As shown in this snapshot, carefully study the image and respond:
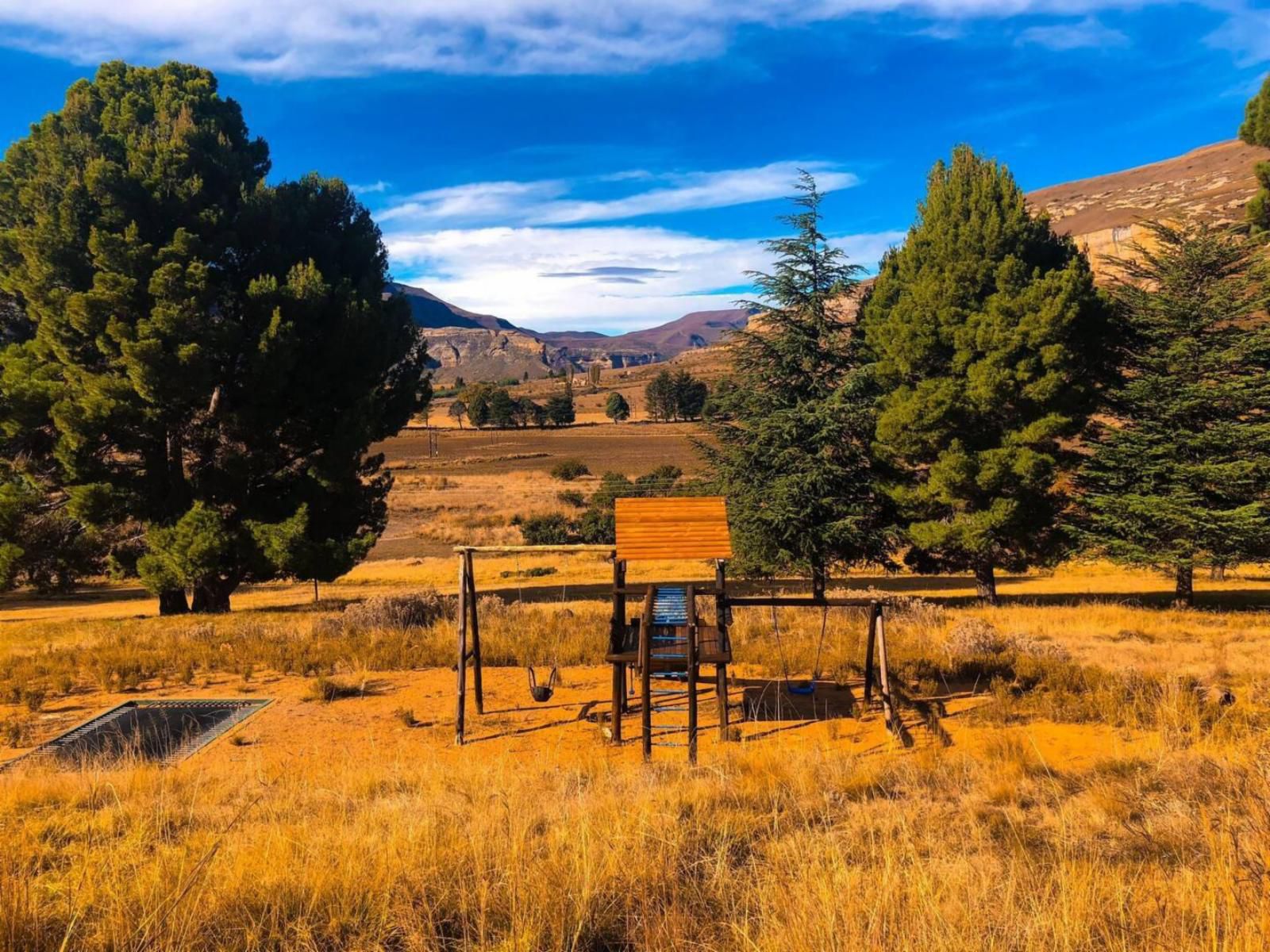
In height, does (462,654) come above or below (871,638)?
above

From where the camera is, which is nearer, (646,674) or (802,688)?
(646,674)

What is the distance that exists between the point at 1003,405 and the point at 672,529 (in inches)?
531

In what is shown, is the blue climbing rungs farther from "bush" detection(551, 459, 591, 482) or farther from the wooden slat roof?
"bush" detection(551, 459, 591, 482)

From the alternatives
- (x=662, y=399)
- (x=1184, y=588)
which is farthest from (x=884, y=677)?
(x=662, y=399)

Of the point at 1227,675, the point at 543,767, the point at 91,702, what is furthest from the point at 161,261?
the point at 1227,675

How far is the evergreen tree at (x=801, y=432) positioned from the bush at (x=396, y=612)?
8.40 meters

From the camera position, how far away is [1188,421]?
18391mm

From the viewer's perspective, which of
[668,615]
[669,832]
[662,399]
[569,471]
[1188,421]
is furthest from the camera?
[662,399]

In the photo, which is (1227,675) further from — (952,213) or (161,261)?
(161,261)

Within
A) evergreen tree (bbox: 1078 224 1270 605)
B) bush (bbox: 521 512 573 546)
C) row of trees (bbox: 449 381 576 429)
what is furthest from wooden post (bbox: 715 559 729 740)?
row of trees (bbox: 449 381 576 429)

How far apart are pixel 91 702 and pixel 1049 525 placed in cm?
2213

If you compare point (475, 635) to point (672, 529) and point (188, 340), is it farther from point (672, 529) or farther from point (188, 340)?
point (188, 340)

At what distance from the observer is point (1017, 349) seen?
59.4 feet

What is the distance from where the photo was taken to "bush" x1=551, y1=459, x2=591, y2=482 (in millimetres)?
66250
